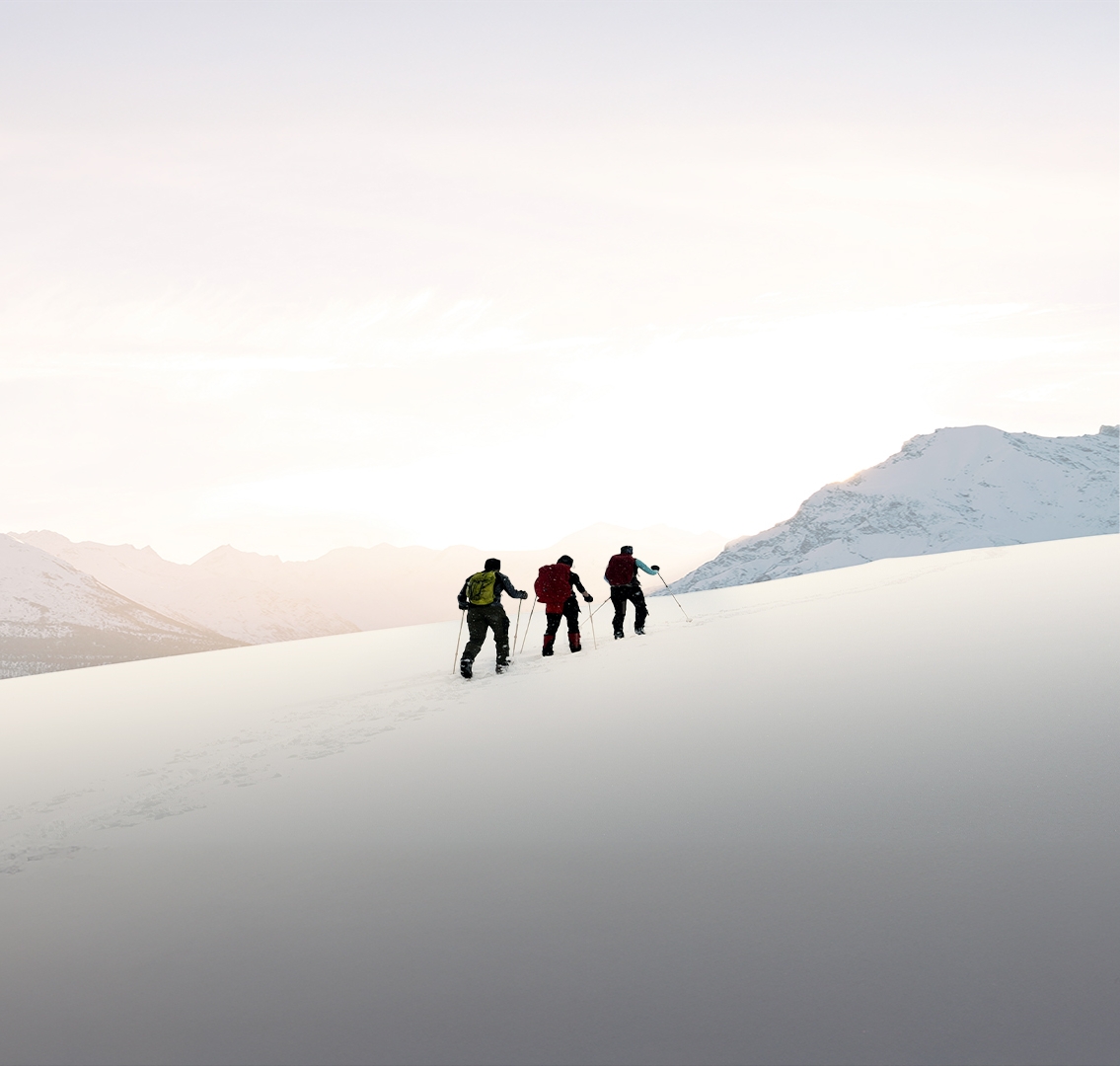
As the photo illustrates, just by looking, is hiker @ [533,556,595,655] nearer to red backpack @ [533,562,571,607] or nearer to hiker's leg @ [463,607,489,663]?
red backpack @ [533,562,571,607]

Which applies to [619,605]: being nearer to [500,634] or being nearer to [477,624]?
→ [500,634]

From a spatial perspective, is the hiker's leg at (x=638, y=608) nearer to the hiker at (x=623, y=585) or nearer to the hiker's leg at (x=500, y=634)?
the hiker at (x=623, y=585)

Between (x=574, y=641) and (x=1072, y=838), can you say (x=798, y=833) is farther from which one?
(x=574, y=641)

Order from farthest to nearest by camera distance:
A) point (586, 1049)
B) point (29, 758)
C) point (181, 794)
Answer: point (29, 758)
point (181, 794)
point (586, 1049)

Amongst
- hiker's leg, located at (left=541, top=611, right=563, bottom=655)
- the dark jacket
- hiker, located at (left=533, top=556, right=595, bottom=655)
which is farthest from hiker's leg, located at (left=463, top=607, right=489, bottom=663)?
hiker's leg, located at (left=541, top=611, right=563, bottom=655)

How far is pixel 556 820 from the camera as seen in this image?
17.3 ft

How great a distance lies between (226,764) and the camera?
8.16 meters

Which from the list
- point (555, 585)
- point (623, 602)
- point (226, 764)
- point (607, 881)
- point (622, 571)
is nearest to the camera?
point (607, 881)

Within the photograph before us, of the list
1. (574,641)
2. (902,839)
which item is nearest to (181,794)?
(902,839)

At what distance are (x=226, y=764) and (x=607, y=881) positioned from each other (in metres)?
5.33

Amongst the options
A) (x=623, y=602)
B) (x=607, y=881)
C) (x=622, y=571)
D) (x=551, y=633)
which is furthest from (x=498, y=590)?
(x=607, y=881)

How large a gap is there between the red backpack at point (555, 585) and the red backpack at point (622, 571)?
160cm

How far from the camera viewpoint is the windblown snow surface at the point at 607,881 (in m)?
3.09

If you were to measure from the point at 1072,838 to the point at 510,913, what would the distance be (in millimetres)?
2847
